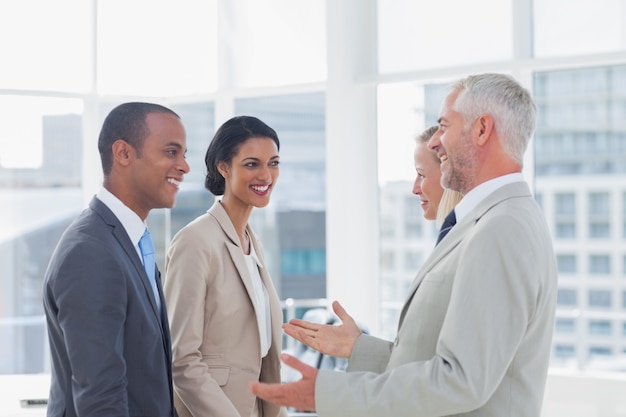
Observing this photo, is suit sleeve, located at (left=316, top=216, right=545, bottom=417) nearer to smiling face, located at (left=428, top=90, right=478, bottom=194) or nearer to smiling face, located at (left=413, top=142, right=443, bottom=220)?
smiling face, located at (left=428, top=90, right=478, bottom=194)

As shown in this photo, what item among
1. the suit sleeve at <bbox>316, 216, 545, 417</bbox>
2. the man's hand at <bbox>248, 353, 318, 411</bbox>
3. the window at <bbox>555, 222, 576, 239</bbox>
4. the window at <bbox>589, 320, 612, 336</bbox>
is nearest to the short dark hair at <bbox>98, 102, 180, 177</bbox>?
the man's hand at <bbox>248, 353, 318, 411</bbox>

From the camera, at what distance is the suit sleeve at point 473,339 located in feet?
5.58

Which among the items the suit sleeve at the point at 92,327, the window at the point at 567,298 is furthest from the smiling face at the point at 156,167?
the window at the point at 567,298

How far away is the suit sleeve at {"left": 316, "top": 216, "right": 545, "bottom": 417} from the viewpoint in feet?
5.58

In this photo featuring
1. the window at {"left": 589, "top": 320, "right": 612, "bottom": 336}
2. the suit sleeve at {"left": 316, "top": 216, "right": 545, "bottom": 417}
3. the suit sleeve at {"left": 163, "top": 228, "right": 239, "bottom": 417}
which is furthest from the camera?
the window at {"left": 589, "top": 320, "right": 612, "bottom": 336}

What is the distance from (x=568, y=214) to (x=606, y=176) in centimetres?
45

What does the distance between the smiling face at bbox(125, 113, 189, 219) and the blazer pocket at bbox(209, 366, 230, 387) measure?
56 cm

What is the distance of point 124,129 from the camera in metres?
2.10

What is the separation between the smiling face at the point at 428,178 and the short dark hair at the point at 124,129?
1.00 meters

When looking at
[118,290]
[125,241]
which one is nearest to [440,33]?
[125,241]

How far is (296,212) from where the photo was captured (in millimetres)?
6312

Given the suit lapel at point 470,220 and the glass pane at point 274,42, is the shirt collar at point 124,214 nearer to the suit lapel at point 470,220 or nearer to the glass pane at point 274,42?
the suit lapel at point 470,220

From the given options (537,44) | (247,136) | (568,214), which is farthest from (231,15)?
(247,136)

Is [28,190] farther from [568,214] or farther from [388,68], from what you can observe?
[568,214]
